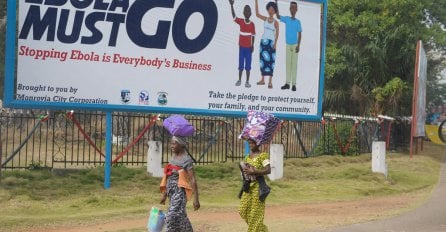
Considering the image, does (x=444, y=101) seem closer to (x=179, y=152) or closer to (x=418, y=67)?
(x=418, y=67)

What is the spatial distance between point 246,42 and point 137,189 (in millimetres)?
3959

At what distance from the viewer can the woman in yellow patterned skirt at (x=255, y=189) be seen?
6531mm

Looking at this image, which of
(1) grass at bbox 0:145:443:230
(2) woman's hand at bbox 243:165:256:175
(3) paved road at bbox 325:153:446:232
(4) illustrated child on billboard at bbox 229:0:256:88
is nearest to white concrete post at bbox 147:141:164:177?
(1) grass at bbox 0:145:443:230

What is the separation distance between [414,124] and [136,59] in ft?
40.2

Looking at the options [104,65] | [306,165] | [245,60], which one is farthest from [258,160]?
[306,165]

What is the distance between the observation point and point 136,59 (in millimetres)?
11469

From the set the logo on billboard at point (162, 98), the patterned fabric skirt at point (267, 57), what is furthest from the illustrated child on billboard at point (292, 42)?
the logo on billboard at point (162, 98)

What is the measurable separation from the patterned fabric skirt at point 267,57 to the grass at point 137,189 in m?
2.44

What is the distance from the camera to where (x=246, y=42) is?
12.9m

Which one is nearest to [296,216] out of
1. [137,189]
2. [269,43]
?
[137,189]

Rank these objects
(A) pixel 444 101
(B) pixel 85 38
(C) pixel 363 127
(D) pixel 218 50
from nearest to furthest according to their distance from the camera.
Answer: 1. (B) pixel 85 38
2. (D) pixel 218 50
3. (C) pixel 363 127
4. (A) pixel 444 101

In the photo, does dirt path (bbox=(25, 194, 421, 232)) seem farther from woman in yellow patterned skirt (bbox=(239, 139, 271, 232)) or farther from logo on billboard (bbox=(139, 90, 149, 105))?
logo on billboard (bbox=(139, 90, 149, 105))

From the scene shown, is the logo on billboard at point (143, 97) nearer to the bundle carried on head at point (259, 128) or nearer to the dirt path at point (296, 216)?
the dirt path at point (296, 216)

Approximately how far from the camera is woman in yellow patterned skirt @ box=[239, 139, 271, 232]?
653 cm
